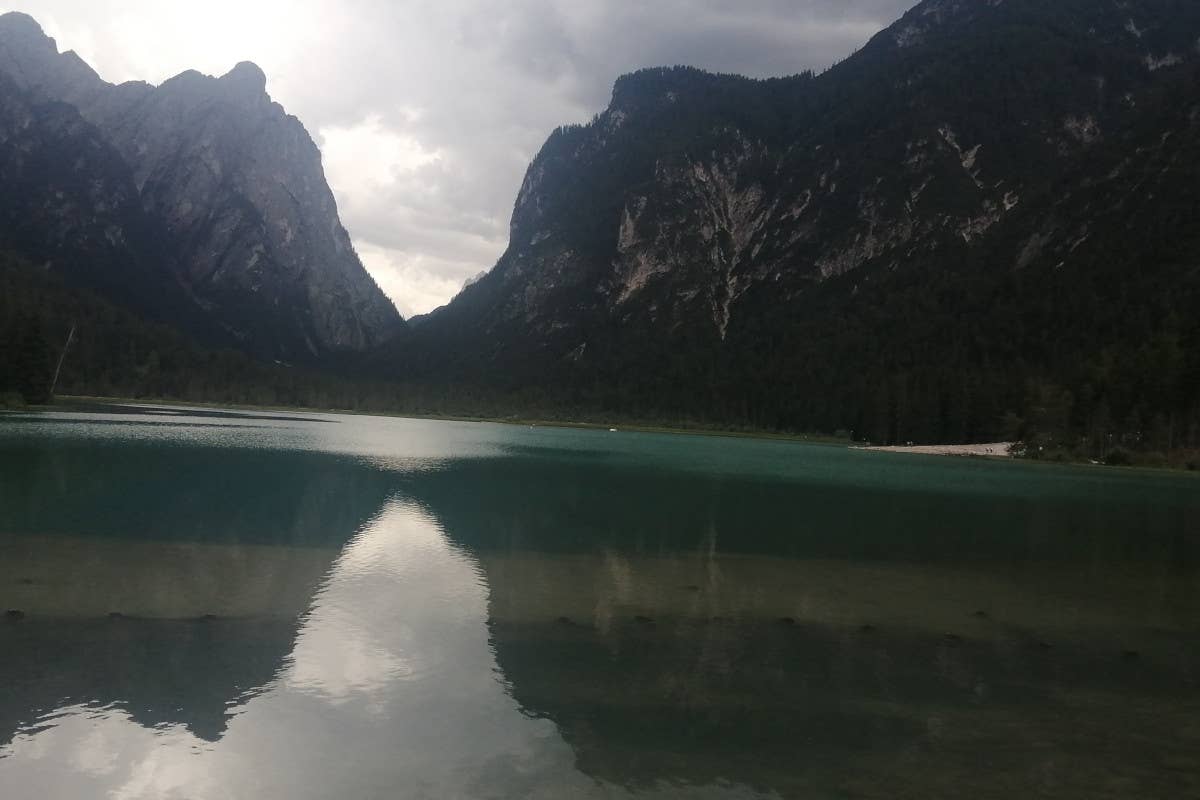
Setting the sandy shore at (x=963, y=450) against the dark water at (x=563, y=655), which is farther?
the sandy shore at (x=963, y=450)

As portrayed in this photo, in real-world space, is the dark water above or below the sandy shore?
below

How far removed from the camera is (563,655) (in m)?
14.7

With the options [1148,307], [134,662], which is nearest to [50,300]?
[134,662]

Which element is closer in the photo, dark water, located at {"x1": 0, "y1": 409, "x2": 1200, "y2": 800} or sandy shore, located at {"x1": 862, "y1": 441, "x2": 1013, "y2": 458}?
dark water, located at {"x1": 0, "y1": 409, "x2": 1200, "y2": 800}

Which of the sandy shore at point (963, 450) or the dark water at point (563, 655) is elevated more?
the sandy shore at point (963, 450)

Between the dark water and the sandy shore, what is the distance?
9025 cm

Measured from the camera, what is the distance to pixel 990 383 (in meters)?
148

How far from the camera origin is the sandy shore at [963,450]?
120 metres

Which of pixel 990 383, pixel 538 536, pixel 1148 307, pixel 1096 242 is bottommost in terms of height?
pixel 538 536

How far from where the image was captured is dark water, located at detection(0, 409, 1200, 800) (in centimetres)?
995

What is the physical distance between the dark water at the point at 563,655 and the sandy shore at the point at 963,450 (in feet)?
296

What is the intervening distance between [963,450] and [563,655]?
124 meters

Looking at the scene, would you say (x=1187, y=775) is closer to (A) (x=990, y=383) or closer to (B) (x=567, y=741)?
(B) (x=567, y=741)

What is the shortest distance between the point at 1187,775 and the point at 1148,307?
167 metres
